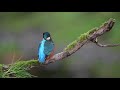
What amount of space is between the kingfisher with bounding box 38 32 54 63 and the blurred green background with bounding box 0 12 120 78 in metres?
0.06

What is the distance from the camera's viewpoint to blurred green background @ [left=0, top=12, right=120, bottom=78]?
2975mm

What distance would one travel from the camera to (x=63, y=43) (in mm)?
2994

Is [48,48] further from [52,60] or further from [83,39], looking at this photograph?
[83,39]

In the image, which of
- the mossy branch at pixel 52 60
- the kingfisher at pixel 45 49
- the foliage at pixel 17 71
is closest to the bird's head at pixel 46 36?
the kingfisher at pixel 45 49

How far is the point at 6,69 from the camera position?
2.92 meters

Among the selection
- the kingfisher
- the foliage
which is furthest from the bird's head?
the foliage

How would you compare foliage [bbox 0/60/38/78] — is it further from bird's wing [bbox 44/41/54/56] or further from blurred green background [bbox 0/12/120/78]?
bird's wing [bbox 44/41/54/56]

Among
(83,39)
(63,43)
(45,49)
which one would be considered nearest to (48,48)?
(45,49)

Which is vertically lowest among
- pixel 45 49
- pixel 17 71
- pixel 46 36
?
pixel 17 71

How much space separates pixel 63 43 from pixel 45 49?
0.20 metres

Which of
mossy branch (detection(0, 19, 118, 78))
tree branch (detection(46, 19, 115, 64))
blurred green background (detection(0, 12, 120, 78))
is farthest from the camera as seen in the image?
blurred green background (detection(0, 12, 120, 78))

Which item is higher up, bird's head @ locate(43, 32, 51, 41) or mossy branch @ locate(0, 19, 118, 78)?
bird's head @ locate(43, 32, 51, 41)

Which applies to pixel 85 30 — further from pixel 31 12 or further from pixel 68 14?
pixel 31 12

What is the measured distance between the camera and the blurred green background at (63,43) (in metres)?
2.97
